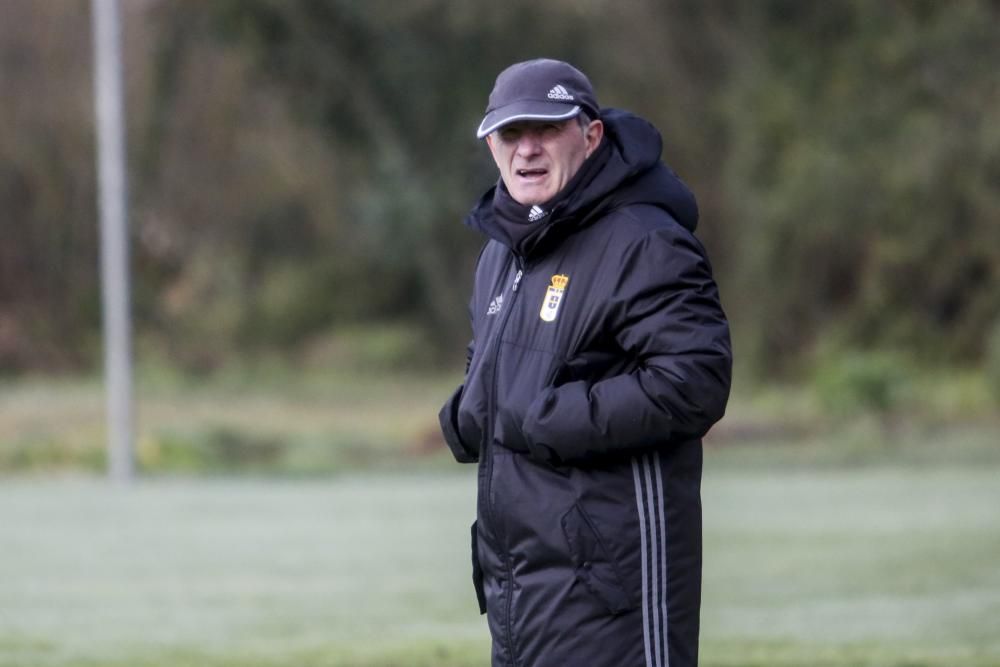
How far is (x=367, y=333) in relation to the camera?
3253 cm

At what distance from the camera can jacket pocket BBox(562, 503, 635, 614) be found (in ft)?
12.1

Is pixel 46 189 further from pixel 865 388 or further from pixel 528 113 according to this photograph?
pixel 528 113

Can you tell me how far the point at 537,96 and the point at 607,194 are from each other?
0.26 m

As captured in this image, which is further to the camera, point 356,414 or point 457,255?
point 457,255

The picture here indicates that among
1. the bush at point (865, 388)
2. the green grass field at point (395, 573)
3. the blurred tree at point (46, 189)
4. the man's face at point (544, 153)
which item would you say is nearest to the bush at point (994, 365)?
the bush at point (865, 388)

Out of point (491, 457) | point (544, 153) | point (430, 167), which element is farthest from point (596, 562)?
point (430, 167)

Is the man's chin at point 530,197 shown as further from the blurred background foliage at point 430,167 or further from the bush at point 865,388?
→ the blurred background foliage at point 430,167

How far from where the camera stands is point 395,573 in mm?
11586

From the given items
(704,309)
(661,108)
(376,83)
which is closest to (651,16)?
(661,108)

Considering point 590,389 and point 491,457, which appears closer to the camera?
point 590,389

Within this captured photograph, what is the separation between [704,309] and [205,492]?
1366 centimetres

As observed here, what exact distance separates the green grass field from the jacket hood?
14.6 ft

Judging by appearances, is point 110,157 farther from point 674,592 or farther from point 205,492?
point 674,592

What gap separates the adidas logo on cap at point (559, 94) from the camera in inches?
149
